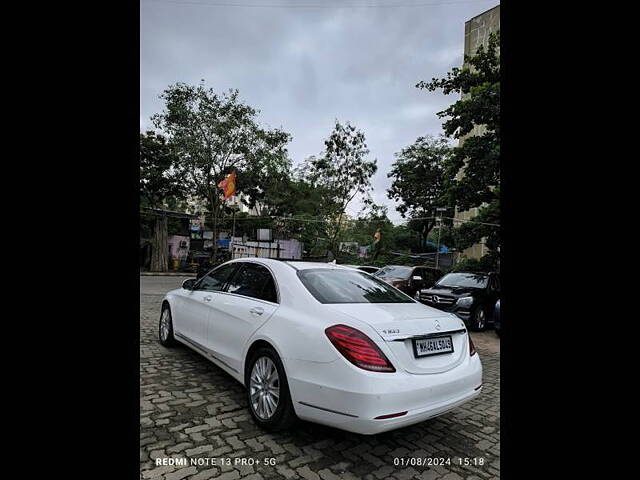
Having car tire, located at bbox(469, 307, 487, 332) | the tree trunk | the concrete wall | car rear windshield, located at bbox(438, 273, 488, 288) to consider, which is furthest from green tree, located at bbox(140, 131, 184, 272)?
car tire, located at bbox(469, 307, 487, 332)

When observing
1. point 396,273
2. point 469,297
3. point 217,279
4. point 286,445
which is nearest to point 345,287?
point 286,445

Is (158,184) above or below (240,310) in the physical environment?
above

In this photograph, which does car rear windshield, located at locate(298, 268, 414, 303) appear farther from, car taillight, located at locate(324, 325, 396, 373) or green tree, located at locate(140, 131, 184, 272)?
green tree, located at locate(140, 131, 184, 272)

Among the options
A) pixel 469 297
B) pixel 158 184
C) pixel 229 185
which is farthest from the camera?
pixel 158 184

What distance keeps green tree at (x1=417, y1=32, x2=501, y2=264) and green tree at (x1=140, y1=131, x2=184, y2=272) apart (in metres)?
16.6

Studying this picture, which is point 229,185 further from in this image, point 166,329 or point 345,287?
point 345,287

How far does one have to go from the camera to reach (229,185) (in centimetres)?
2103

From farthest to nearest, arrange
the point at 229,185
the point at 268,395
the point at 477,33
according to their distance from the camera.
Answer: the point at 229,185, the point at 477,33, the point at 268,395

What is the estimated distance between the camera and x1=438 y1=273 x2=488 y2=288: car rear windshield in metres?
8.93

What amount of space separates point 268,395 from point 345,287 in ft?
3.78
